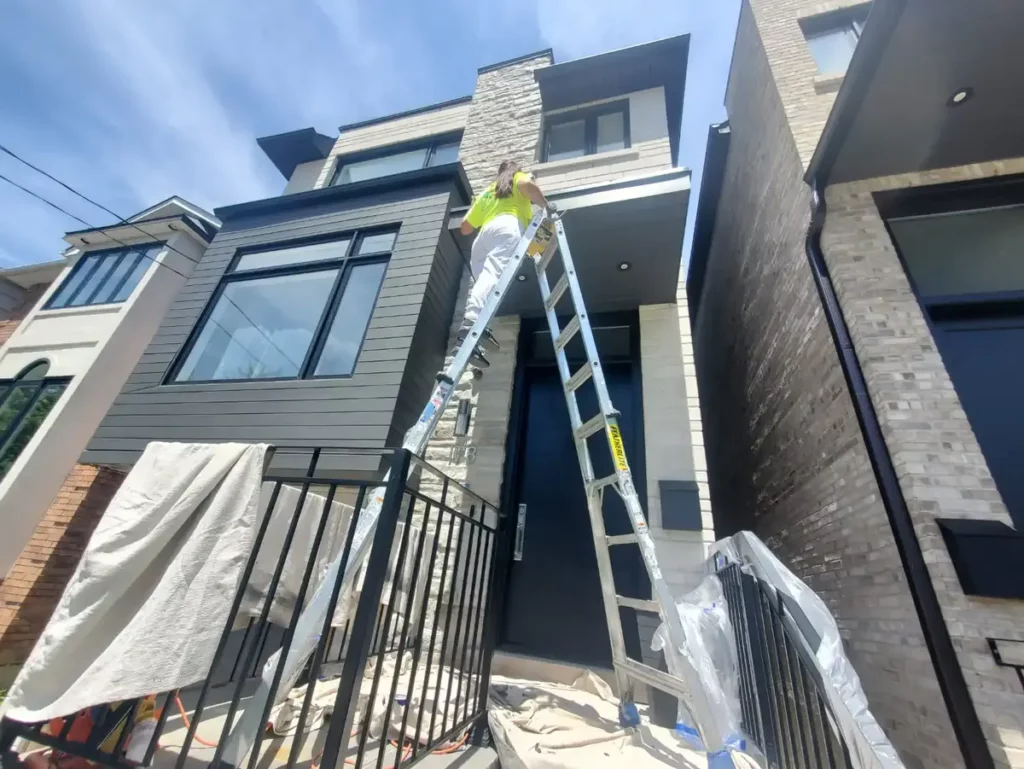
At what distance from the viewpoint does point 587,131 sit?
6148 mm

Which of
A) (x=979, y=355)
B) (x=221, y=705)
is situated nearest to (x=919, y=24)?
(x=979, y=355)

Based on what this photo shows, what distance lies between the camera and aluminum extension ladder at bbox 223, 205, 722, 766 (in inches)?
66.0

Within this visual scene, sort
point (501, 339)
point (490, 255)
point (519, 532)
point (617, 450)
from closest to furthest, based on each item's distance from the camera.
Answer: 1. point (617, 450)
2. point (490, 255)
3. point (519, 532)
4. point (501, 339)

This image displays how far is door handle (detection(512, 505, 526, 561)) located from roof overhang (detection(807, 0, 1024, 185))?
3.84 metres

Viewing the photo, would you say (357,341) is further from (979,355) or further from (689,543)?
(979,355)

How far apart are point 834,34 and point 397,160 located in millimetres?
6588

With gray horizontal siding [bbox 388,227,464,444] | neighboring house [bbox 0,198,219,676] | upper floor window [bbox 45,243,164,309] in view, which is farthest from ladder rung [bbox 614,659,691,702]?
upper floor window [bbox 45,243,164,309]

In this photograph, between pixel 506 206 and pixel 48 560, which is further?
pixel 48 560

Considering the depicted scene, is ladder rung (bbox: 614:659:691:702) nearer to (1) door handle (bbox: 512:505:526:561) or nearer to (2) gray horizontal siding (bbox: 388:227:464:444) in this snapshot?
(1) door handle (bbox: 512:505:526:561)

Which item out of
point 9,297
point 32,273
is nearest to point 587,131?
point 32,273

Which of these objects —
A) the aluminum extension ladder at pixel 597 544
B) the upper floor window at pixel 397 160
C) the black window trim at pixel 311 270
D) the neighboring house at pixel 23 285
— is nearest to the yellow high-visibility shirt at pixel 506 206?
the aluminum extension ladder at pixel 597 544

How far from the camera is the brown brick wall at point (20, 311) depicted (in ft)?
29.2

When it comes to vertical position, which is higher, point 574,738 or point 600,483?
point 600,483

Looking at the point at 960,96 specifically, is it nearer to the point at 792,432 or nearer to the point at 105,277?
the point at 792,432
